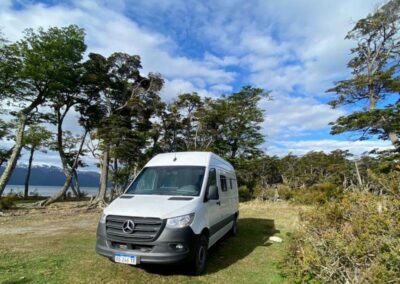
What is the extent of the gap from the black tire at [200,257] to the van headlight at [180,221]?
44cm

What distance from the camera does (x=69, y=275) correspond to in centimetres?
541

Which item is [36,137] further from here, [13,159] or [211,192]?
[211,192]

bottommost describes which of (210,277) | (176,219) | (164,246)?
(210,277)

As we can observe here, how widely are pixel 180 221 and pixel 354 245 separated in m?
2.64

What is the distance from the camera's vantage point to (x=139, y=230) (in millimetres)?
5227

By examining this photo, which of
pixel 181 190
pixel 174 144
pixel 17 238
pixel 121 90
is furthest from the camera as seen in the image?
pixel 174 144

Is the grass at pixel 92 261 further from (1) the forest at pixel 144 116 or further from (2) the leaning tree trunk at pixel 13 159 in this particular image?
(2) the leaning tree trunk at pixel 13 159

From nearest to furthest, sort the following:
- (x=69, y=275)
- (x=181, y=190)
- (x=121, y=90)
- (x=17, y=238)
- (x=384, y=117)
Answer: (x=69, y=275) → (x=181, y=190) → (x=17, y=238) → (x=384, y=117) → (x=121, y=90)

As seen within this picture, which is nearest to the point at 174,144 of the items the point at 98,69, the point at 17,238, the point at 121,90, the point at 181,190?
the point at 121,90

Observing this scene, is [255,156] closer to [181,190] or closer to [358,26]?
[358,26]

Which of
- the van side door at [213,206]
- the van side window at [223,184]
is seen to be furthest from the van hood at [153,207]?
the van side window at [223,184]

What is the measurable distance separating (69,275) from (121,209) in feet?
4.70

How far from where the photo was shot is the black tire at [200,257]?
5452 millimetres

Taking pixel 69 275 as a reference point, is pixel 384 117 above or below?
above
